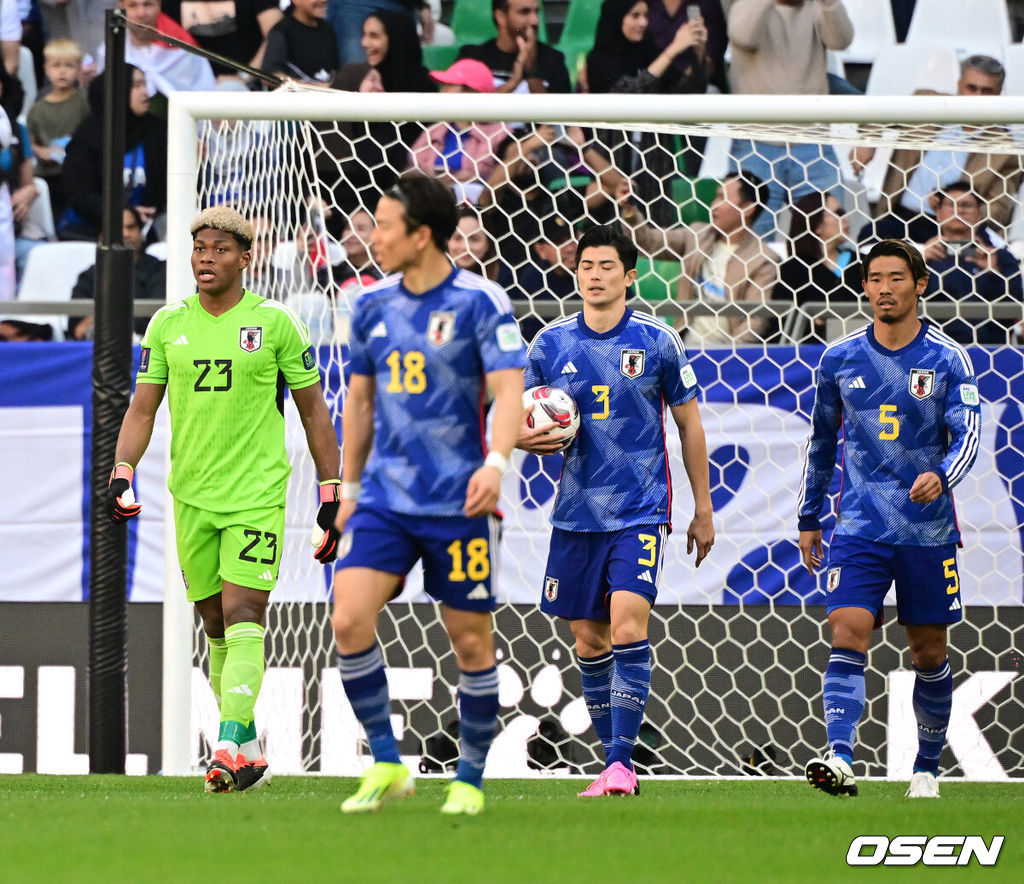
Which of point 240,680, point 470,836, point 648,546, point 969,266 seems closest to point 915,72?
Result: point 969,266

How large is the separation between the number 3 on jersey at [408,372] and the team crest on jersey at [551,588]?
5.40ft

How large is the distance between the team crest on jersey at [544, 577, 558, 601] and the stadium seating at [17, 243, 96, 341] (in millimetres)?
5476

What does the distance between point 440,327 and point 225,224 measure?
1.61 metres

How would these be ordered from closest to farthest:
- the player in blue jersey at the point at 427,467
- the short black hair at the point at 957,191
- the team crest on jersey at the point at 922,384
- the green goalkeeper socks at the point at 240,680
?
1. the player in blue jersey at the point at 427,467
2. the green goalkeeper socks at the point at 240,680
3. the team crest on jersey at the point at 922,384
4. the short black hair at the point at 957,191

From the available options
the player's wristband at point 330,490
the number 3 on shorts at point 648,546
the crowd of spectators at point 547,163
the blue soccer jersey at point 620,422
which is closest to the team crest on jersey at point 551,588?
the blue soccer jersey at point 620,422

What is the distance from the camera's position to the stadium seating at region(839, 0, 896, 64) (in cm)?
1072

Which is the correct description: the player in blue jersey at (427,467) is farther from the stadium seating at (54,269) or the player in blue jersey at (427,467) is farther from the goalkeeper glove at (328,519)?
the stadium seating at (54,269)

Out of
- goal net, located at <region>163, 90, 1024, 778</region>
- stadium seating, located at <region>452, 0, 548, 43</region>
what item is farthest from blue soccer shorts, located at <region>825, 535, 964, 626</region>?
stadium seating, located at <region>452, 0, 548, 43</region>

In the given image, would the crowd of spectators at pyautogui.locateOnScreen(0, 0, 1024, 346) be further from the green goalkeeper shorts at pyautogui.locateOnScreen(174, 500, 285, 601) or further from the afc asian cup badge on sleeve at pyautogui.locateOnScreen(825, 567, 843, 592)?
the afc asian cup badge on sleeve at pyautogui.locateOnScreen(825, 567, 843, 592)

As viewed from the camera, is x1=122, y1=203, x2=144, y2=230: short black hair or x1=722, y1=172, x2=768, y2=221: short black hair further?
x1=122, y1=203, x2=144, y2=230: short black hair

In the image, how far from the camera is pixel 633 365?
569 centimetres

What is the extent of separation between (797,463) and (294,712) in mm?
2635

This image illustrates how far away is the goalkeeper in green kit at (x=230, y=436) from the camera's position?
5.48 metres

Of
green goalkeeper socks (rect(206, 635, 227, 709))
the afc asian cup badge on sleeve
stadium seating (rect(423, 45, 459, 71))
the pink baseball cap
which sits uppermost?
stadium seating (rect(423, 45, 459, 71))
